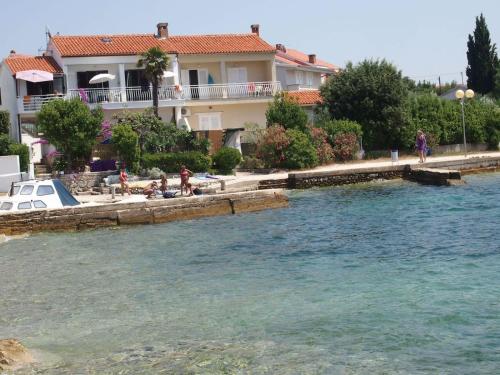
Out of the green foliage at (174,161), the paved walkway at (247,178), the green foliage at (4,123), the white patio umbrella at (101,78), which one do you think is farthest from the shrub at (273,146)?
the green foliage at (4,123)

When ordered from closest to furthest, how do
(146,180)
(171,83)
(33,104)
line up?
1. (146,180)
2. (33,104)
3. (171,83)

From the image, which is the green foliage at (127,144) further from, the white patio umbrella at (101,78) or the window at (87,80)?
the window at (87,80)

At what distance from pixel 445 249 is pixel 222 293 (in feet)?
21.6

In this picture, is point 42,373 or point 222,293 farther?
point 222,293

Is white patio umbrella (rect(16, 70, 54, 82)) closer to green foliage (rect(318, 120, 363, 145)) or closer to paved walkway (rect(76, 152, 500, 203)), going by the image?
paved walkway (rect(76, 152, 500, 203))

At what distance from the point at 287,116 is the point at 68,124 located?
1214 centimetres

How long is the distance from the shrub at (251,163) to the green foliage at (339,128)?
14.5ft

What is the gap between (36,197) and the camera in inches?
987

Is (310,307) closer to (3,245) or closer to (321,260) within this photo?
(321,260)

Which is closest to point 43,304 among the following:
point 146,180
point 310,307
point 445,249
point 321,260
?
point 310,307

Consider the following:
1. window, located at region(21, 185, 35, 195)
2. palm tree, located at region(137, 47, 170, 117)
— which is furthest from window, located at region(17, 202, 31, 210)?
palm tree, located at region(137, 47, 170, 117)

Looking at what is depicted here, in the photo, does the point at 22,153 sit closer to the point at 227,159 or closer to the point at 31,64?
the point at 31,64

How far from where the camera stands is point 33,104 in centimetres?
4122

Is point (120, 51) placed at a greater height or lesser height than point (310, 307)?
greater
